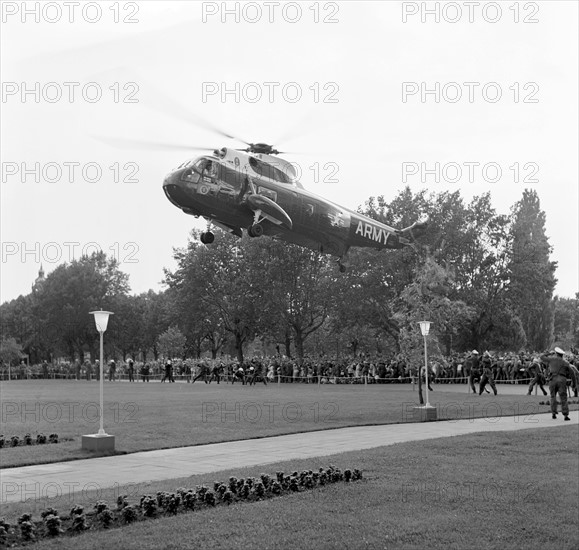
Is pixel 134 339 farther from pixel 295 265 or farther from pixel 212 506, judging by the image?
pixel 212 506

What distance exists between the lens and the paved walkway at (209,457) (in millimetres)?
11055

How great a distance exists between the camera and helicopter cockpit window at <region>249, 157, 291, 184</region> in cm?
1190

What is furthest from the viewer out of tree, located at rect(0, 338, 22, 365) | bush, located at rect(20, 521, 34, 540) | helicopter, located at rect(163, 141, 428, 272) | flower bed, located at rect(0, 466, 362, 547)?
tree, located at rect(0, 338, 22, 365)

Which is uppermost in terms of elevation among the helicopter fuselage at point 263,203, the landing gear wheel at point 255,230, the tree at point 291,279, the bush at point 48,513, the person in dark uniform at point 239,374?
the tree at point 291,279

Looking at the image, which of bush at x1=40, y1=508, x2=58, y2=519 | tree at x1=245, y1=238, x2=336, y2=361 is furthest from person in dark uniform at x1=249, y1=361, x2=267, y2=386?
bush at x1=40, y1=508, x2=58, y2=519

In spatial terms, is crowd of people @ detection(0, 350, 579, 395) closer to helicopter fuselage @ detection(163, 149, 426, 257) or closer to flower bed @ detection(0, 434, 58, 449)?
flower bed @ detection(0, 434, 58, 449)

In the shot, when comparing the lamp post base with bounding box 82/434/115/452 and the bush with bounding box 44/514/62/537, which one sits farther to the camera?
the lamp post base with bounding box 82/434/115/452

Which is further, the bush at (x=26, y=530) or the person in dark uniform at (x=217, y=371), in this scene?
the person in dark uniform at (x=217, y=371)

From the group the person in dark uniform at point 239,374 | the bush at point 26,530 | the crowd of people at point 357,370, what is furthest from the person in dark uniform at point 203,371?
the bush at point 26,530

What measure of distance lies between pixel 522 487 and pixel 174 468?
17.9ft

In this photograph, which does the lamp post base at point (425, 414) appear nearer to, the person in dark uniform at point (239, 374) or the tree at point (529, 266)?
the person in dark uniform at point (239, 374)

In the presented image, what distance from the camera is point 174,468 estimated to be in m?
12.3

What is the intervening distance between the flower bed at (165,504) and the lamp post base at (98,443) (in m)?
4.52

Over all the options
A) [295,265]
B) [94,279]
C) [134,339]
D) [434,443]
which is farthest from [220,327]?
[434,443]
